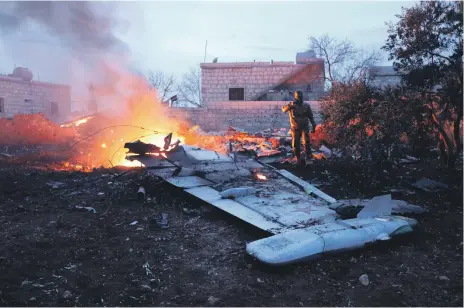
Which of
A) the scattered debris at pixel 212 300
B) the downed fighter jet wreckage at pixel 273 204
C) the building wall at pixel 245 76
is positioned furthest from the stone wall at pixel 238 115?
the scattered debris at pixel 212 300

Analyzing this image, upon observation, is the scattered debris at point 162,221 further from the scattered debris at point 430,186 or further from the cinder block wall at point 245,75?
the cinder block wall at point 245,75

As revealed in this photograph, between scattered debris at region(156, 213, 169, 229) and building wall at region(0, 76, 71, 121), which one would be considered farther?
building wall at region(0, 76, 71, 121)

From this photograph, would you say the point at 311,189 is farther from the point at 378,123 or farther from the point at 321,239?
the point at 321,239

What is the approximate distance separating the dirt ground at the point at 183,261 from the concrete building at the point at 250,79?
50.8 feet

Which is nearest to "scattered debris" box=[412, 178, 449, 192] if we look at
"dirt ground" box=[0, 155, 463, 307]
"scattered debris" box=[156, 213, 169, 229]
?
"dirt ground" box=[0, 155, 463, 307]

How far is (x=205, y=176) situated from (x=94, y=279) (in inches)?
143

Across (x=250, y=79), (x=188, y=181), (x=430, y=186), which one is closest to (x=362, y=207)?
(x=430, y=186)

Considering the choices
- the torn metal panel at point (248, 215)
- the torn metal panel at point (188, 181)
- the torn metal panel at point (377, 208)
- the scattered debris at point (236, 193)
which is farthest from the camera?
the torn metal panel at point (188, 181)

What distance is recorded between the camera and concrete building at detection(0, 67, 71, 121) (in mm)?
24844

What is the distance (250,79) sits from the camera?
68.8ft

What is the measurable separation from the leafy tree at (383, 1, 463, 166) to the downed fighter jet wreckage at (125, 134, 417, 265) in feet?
10.7

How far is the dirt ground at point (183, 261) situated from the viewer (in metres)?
3.07

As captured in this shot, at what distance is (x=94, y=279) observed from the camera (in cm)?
339

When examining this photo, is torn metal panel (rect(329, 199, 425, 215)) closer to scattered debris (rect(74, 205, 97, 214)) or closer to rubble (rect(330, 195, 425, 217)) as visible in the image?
rubble (rect(330, 195, 425, 217))
